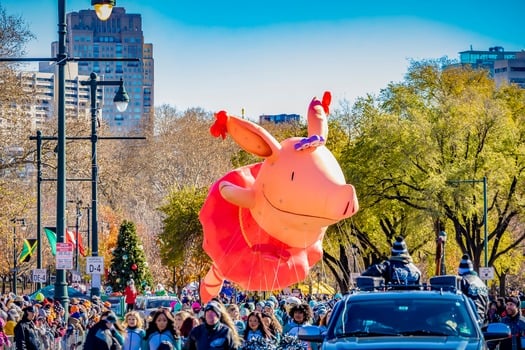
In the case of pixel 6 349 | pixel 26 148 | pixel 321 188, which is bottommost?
pixel 6 349

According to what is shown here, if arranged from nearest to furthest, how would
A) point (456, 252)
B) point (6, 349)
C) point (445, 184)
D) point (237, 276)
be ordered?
point (6, 349), point (237, 276), point (445, 184), point (456, 252)

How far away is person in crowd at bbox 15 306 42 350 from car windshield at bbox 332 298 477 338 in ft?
30.5

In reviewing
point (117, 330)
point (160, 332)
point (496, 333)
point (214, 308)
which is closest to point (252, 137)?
point (117, 330)

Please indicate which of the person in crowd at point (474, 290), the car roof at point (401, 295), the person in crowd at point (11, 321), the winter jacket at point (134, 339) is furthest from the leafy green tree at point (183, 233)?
the car roof at point (401, 295)

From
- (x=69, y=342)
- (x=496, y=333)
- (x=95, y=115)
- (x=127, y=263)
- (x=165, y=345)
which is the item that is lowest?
(x=69, y=342)

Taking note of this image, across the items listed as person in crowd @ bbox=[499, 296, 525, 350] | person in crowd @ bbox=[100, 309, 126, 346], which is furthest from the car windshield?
person in crowd @ bbox=[499, 296, 525, 350]

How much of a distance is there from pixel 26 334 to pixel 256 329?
513 cm

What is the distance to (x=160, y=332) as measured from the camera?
17.7 meters

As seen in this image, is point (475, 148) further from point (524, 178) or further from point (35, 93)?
point (35, 93)

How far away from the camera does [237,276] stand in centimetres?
3114

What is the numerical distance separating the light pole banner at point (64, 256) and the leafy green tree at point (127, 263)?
4468cm

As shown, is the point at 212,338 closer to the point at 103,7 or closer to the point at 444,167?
the point at 103,7

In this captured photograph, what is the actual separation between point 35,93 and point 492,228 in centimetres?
2308

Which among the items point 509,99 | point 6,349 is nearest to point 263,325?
point 6,349
